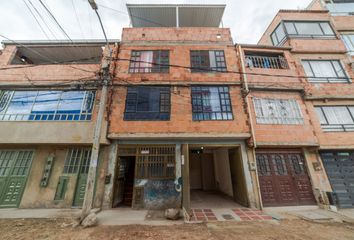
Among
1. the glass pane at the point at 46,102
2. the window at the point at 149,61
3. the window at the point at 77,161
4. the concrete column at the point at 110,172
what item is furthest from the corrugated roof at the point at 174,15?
the window at the point at 77,161

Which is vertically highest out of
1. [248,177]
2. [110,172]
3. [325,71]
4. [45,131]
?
[325,71]

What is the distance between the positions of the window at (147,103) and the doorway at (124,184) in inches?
108

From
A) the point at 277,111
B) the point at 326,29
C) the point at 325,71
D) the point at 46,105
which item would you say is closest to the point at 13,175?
the point at 46,105

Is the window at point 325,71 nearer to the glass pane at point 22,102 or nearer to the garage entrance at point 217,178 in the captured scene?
the garage entrance at point 217,178

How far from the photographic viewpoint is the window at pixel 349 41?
10.8 m

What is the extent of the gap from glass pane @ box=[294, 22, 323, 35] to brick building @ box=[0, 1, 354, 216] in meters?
1.08

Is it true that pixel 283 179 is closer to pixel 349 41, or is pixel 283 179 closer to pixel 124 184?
pixel 124 184

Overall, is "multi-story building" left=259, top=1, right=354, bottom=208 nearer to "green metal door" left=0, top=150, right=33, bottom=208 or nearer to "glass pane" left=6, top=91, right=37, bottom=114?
"green metal door" left=0, top=150, right=33, bottom=208

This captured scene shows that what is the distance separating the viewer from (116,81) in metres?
8.84

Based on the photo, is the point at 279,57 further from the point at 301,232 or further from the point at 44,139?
the point at 44,139

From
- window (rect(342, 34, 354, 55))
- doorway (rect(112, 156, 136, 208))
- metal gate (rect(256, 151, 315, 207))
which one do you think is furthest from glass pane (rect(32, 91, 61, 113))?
window (rect(342, 34, 354, 55))

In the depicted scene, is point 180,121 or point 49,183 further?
point 180,121

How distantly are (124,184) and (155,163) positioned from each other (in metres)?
2.74

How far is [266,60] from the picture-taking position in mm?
10188
